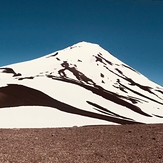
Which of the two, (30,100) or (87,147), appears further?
(30,100)

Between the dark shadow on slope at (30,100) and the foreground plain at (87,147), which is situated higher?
the dark shadow on slope at (30,100)

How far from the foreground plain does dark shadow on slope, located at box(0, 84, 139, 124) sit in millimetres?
54086

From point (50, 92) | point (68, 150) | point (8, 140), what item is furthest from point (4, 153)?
point (50, 92)

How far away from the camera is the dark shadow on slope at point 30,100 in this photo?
83.9 m

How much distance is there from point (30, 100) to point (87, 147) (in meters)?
67.9

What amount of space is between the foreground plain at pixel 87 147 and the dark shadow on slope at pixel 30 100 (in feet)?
177

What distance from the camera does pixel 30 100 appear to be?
289 ft

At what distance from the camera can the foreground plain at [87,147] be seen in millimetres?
18000

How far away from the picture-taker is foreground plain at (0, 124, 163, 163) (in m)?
18.0

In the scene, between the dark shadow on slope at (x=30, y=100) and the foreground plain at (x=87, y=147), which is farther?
the dark shadow on slope at (x=30, y=100)

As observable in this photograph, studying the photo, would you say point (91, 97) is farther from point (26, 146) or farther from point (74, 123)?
point (26, 146)

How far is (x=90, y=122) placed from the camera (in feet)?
243

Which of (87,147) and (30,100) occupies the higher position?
(30,100)

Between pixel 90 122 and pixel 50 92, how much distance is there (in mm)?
38617
